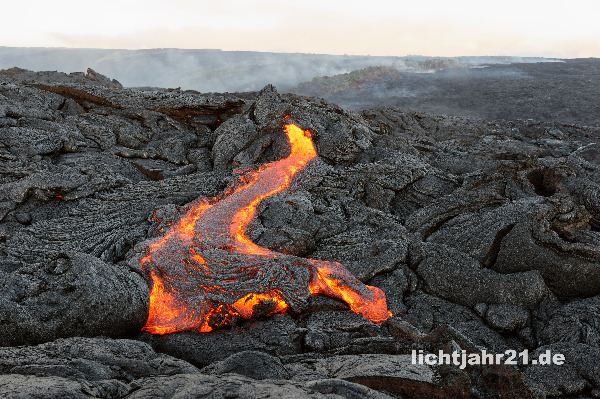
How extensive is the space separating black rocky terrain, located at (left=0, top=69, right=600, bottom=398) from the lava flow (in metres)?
0.28

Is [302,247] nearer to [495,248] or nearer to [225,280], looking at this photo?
[225,280]

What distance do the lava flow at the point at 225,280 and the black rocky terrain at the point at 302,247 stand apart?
0.92 ft

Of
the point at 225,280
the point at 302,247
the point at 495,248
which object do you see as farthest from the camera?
the point at 302,247

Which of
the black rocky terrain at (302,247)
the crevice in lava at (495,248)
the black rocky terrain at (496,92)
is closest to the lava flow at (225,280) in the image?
the black rocky terrain at (302,247)

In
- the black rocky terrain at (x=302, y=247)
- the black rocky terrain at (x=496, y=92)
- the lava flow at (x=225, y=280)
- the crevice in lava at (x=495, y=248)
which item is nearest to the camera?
the black rocky terrain at (x=302, y=247)

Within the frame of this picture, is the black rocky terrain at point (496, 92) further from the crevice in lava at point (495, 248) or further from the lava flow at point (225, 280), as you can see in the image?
the lava flow at point (225, 280)

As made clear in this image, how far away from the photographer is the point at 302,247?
8.29 m

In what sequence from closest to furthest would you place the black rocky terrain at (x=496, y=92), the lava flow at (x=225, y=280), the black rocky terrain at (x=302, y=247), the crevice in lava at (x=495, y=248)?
the black rocky terrain at (x=302, y=247) → the lava flow at (x=225, y=280) → the crevice in lava at (x=495, y=248) → the black rocky terrain at (x=496, y=92)

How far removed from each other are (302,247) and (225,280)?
1.99 meters

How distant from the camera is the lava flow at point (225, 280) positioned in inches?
259

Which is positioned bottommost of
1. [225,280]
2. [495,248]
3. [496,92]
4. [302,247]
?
[225,280]

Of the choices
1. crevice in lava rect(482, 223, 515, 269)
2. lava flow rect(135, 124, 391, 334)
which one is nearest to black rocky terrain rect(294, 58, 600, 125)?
crevice in lava rect(482, 223, 515, 269)

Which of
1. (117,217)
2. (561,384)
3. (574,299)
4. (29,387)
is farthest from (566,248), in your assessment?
(117,217)

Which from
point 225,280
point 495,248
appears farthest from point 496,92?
point 225,280
